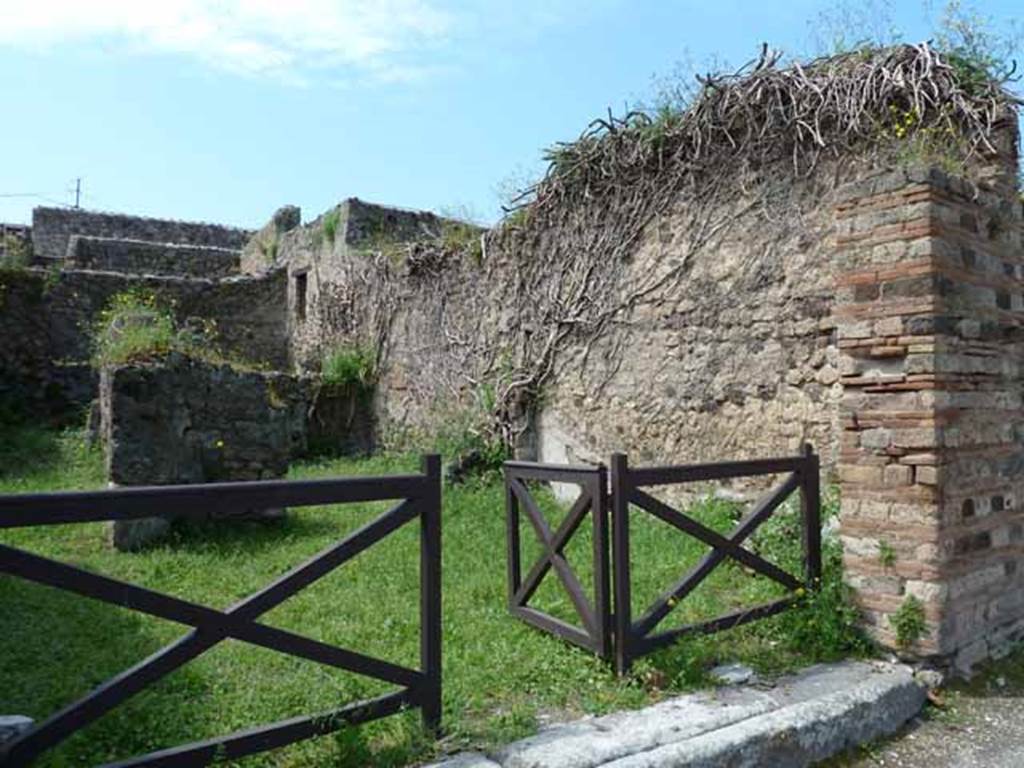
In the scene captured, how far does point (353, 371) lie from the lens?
11.6 m

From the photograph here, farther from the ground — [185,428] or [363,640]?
[185,428]

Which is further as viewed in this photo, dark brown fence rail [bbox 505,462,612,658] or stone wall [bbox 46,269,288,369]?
stone wall [bbox 46,269,288,369]

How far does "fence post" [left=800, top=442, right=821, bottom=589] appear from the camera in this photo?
4.47 m

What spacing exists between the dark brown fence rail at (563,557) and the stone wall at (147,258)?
12.2 meters

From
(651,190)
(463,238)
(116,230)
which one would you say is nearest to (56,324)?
(463,238)

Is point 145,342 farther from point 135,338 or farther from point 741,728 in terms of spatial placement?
point 741,728

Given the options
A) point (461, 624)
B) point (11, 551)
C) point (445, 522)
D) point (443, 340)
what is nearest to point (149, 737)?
point (11, 551)

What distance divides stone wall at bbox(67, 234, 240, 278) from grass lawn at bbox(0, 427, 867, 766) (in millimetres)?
9585

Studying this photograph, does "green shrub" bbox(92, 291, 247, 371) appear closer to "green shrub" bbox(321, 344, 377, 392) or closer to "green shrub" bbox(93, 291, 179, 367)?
"green shrub" bbox(93, 291, 179, 367)

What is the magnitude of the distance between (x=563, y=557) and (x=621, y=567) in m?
0.43

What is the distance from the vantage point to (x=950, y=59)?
17.0 ft

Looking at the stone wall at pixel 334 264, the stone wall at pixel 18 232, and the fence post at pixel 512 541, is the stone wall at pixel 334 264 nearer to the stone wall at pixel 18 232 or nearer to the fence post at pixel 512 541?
the stone wall at pixel 18 232

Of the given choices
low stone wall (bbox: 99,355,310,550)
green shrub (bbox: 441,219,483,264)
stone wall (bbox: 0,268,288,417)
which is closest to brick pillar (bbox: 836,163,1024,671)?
low stone wall (bbox: 99,355,310,550)

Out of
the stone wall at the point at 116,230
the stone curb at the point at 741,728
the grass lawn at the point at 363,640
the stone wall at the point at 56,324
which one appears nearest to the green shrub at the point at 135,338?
the grass lawn at the point at 363,640
